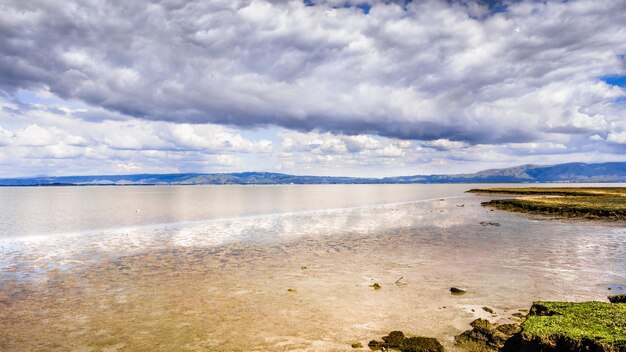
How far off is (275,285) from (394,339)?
8583 millimetres

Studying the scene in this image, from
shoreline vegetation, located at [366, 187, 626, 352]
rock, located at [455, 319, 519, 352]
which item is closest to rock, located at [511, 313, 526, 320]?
shoreline vegetation, located at [366, 187, 626, 352]

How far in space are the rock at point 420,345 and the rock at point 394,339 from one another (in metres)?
0.14

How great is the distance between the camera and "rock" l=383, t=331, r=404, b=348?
11.9 m

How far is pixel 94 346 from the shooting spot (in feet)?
39.9

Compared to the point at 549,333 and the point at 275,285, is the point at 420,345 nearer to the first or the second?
the point at 549,333

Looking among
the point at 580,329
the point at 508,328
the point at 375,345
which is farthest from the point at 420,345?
the point at 580,329

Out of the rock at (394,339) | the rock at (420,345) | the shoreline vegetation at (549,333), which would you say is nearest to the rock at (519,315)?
the shoreline vegetation at (549,333)

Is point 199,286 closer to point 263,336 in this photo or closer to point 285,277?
point 285,277

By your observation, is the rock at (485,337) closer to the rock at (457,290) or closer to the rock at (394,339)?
the rock at (394,339)

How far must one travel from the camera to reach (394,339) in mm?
12195

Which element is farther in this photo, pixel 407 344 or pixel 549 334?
pixel 407 344

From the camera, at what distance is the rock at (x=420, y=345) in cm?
1144

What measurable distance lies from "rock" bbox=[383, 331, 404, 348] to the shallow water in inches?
18.7

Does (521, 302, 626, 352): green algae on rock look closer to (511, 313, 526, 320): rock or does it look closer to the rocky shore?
the rocky shore
